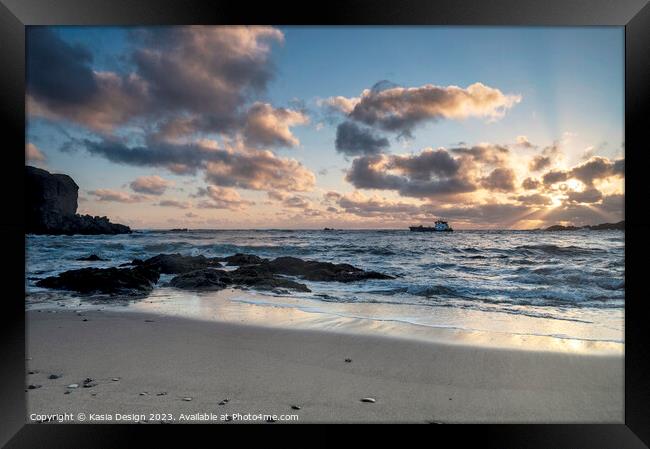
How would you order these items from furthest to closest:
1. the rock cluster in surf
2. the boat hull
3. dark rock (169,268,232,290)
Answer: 1. the boat hull
2. dark rock (169,268,232,290)
3. the rock cluster in surf

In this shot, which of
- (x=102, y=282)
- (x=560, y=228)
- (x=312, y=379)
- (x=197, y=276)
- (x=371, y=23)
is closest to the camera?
(x=371, y=23)

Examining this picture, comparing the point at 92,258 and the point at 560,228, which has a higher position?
the point at 560,228

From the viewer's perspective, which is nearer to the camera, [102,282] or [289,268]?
[102,282]

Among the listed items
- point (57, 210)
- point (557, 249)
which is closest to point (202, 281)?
point (57, 210)

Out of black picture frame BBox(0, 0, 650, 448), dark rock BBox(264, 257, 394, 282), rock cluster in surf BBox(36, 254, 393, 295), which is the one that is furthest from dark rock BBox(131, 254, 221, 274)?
black picture frame BBox(0, 0, 650, 448)

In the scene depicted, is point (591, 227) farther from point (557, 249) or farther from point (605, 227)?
point (557, 249)

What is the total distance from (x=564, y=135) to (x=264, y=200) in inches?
185

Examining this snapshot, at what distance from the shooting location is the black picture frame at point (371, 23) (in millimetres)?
2404

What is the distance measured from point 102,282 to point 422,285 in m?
5.00

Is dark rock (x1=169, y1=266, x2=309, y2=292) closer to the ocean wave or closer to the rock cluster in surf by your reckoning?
the rock cluster in surf

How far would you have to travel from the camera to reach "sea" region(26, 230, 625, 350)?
170 inches

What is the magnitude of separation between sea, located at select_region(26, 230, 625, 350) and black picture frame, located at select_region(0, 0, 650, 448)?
125cm

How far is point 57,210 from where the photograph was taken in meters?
8.27

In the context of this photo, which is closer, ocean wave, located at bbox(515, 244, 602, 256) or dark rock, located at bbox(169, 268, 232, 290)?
dark rock, located at bbox(169, 268, 232, 290)
